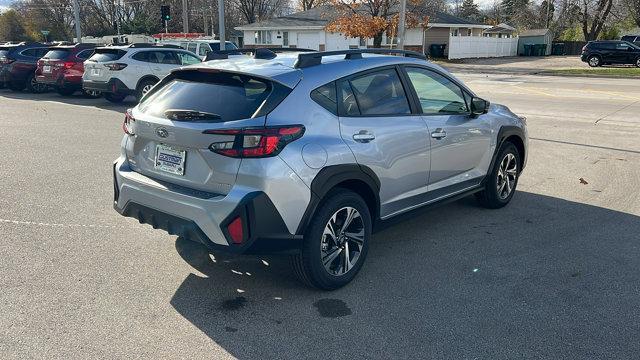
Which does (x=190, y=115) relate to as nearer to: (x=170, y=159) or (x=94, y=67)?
(x=170, y=159)

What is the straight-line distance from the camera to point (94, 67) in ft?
48.0

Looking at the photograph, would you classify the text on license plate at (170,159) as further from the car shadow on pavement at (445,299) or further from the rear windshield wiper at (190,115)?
the car shadow on pavement at (445,299)

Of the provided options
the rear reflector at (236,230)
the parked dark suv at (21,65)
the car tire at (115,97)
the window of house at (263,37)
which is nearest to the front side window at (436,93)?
the rear reflector at (236,230)

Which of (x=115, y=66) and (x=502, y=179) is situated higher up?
(x=115, y=66)

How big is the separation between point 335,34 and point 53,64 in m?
32.0

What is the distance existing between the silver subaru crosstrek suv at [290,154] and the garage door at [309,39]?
44618 mm

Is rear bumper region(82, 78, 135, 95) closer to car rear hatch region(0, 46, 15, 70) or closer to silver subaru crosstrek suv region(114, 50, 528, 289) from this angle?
car rear hatch region(0, 46, 15, 70)

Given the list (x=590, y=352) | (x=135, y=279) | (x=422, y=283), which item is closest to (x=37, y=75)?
(x=135, y=279)

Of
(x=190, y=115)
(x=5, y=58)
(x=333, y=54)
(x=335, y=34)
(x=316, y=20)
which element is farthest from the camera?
(x=316, y=20)

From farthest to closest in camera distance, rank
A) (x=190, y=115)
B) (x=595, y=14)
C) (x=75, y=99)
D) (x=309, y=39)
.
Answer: (x=595, y=14) < (x=309, y=39) < (x=75, y=99) < (x=190, y=115)

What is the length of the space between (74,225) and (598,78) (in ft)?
89.4

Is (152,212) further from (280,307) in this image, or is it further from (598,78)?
(598,78)

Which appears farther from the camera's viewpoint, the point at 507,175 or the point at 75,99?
the point at 75,99

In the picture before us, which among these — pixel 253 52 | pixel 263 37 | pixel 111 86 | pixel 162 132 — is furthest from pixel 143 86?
pixel 263 37
